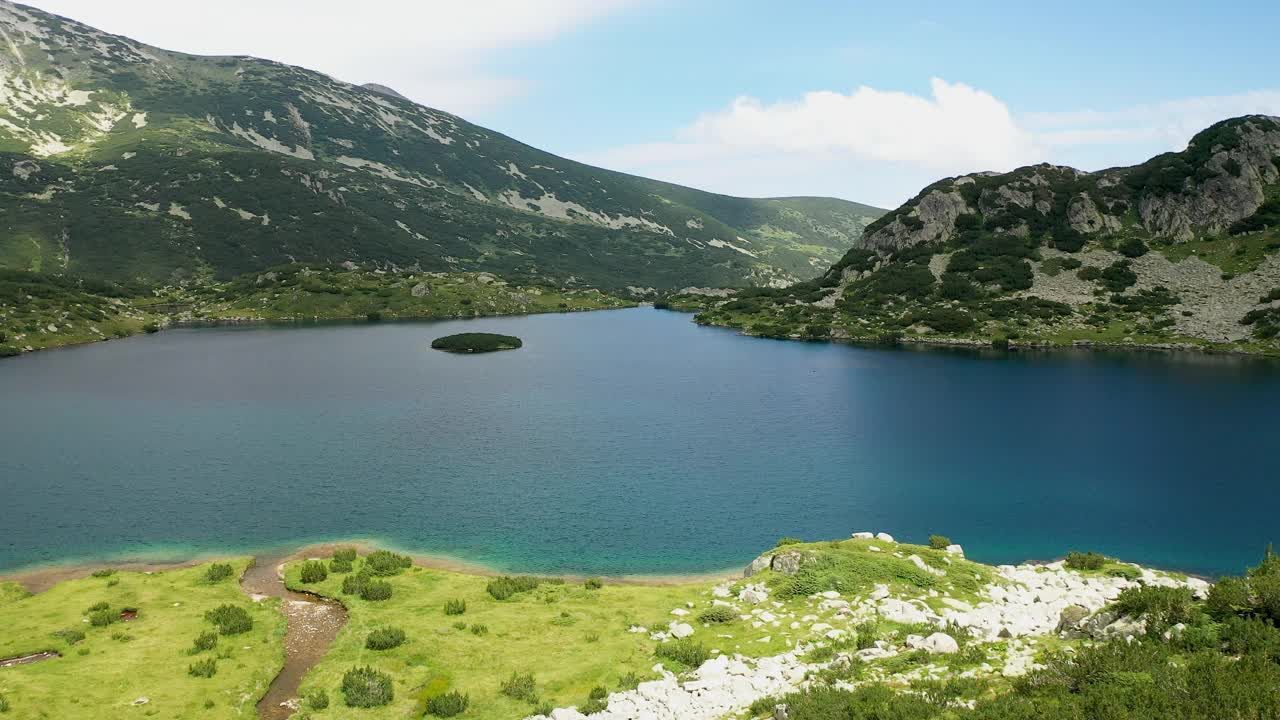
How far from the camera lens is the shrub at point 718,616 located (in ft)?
90.2

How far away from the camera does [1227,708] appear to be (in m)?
12.8

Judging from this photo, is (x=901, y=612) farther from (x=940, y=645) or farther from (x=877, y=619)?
(x=940, y=645)

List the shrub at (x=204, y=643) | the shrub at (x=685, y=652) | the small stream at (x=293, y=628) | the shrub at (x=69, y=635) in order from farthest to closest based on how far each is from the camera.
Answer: the shrub at (x=69, y=635)
the shrub at (x=204, y=643)
the shrub at (x=685, y=652)
the small stream at (x=293, y=628)

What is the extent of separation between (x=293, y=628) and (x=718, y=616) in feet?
61.1

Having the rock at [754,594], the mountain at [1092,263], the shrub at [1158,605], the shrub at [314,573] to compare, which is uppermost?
the mountain at [1092,263]

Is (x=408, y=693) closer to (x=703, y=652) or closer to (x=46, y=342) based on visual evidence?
(x=703, y=652)

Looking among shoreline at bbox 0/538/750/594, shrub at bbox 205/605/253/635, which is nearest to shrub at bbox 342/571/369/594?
shrub at bbox 205/605/253/635

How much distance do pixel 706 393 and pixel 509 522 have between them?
51845 millimetres

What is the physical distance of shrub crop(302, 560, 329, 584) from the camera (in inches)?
1341

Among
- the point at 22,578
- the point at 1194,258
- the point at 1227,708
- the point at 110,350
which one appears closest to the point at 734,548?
the point at 1227,708

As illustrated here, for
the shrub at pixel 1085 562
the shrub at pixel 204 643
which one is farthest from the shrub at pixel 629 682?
the shrub at pixel 1085 562

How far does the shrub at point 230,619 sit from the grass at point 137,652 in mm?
381

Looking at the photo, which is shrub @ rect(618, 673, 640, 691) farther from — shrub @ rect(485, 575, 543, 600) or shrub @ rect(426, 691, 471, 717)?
shrub @ rect(485, 575, 543, 600)

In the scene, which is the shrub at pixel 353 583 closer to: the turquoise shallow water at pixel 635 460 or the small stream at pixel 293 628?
the small stream at pixel 293 628
